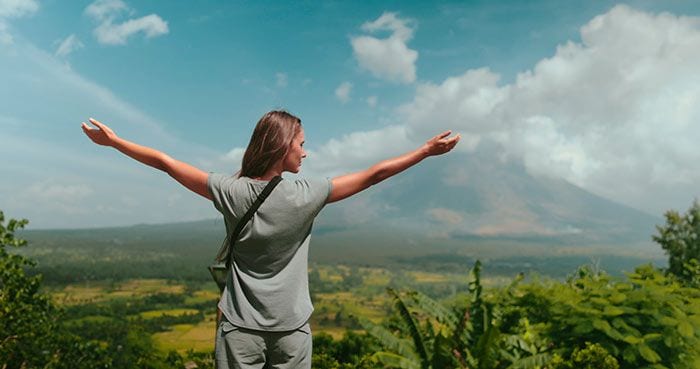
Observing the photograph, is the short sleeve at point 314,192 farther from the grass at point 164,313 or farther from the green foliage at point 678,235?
the grass at point 164,313

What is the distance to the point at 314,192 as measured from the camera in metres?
2.74

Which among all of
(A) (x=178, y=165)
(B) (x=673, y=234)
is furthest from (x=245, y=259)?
(B) (x=673, y=234)

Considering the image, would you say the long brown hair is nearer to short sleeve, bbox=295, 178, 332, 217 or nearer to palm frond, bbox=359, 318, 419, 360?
short sleeve, bbox=295, 178, 332, 217

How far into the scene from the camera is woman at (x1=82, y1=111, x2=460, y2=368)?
103 inches

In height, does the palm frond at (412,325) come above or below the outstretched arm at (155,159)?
below

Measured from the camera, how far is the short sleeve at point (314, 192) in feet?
8.88

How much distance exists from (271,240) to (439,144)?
3.56 ft

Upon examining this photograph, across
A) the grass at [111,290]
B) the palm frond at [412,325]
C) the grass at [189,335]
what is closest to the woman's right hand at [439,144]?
the palm frond at [412,325]

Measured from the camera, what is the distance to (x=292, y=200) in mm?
2676

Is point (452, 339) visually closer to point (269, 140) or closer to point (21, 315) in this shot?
point (269, 140)

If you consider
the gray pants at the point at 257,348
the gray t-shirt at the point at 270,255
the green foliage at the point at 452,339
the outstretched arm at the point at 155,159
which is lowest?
the green foliage at the point at 452,339

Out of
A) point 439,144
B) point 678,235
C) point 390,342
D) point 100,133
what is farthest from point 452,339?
point 678,235

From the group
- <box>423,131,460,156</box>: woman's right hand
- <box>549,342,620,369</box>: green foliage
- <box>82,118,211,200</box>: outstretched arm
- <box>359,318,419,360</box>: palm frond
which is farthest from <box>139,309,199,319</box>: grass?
<box>423,131,460,156</box>: woman's right hand

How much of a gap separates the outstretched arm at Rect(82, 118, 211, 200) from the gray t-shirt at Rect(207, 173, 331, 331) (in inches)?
6.0
